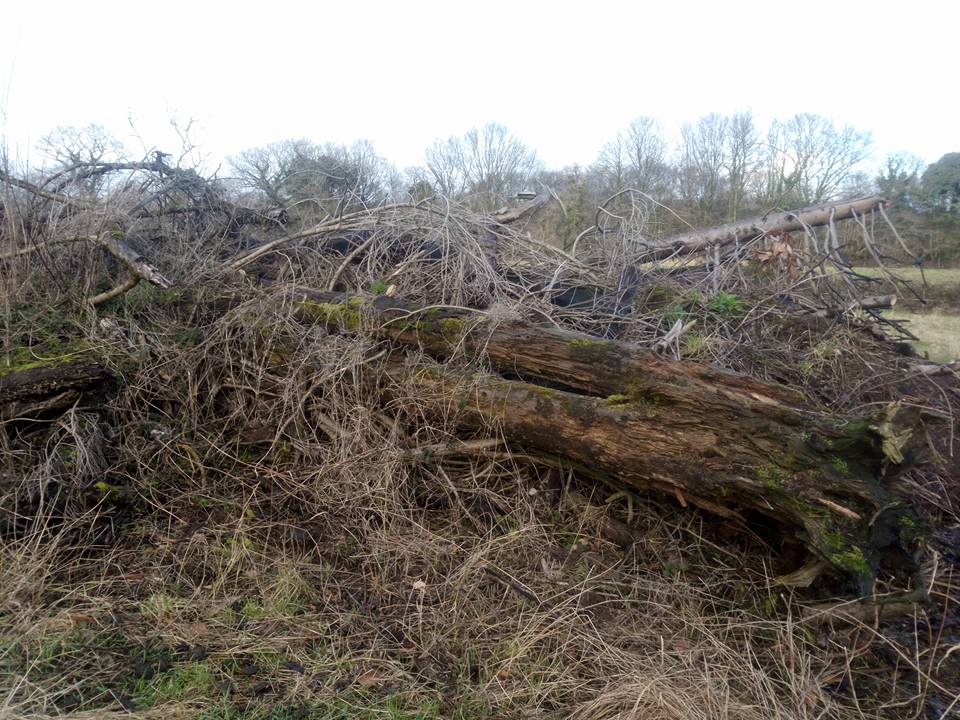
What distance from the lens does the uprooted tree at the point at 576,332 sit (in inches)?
115

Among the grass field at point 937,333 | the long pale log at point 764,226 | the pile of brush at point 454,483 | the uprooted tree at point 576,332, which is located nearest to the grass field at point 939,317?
the grass field at point 937,333

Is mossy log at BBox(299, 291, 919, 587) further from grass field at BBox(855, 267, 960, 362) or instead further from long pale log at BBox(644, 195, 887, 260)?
grass field at BBox(855, 267, 960, 362)

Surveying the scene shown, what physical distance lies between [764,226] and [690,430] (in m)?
3.69

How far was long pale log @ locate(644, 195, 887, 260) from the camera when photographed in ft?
18.8

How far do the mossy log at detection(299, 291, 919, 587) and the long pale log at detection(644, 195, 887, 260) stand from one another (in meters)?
2.47

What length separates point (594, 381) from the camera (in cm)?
360

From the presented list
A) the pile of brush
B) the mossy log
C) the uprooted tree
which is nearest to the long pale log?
the uprooted tree

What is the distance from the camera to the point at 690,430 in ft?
10.4

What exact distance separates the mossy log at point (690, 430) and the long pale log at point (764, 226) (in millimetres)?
2473

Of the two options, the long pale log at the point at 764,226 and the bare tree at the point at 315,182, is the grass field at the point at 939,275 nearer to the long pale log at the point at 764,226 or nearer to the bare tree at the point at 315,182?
the long pale log at the point at 764,226

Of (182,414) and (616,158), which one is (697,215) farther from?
(182,414)

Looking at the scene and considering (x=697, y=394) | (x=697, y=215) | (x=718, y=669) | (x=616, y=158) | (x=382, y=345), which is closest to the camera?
(x=718, y=669)

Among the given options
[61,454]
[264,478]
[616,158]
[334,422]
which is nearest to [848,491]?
[334,422]

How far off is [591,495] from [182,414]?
9.31 ft
